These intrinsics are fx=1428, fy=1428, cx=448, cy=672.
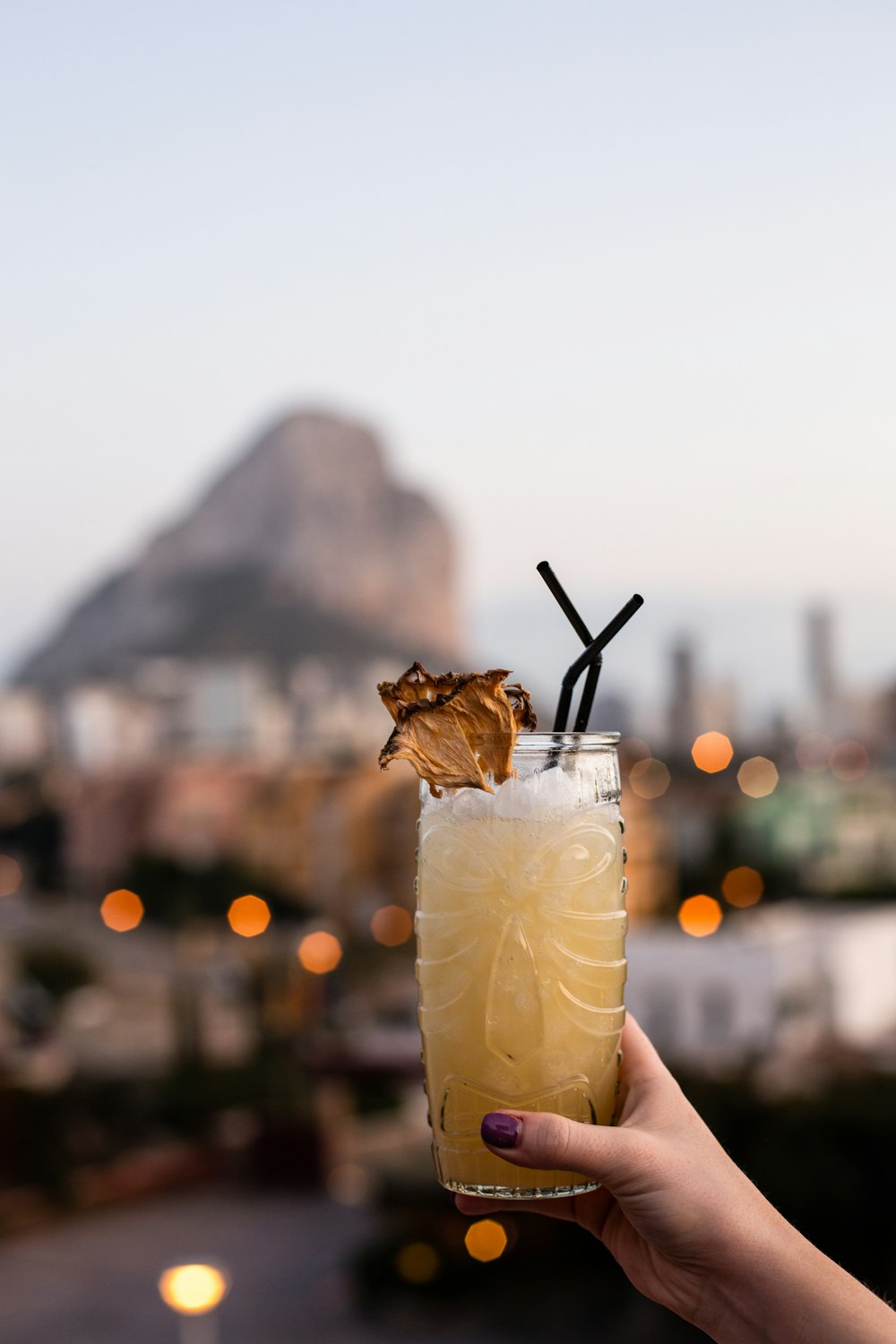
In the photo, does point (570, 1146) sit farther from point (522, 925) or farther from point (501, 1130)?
point (522, 925)

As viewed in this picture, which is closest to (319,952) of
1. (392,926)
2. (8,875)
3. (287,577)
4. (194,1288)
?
(392,926)

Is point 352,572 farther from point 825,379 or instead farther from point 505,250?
point 825,379

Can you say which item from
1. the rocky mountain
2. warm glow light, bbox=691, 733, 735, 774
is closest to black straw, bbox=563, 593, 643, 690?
warm glow light, bbox=691, 733, 735, 774

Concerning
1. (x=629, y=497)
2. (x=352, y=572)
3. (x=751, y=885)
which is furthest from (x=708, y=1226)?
(x=352, y=572)

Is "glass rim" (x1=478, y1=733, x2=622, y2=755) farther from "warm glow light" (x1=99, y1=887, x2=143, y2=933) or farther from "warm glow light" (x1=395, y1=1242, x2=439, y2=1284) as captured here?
"warm glow light" (x1=99, y1=887, x2=143, y2=933)

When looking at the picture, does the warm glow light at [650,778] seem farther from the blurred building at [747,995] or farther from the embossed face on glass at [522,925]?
the embossed face on glass at [522,925]

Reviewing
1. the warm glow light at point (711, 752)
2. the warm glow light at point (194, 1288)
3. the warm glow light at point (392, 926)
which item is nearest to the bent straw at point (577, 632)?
the warm glow light at point (194, 1288)
